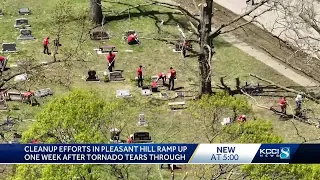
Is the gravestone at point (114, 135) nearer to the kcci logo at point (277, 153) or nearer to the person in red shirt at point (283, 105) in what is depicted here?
the kcci logo at point (277, 153)

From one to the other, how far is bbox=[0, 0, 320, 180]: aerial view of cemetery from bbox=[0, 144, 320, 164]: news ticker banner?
1932 mm

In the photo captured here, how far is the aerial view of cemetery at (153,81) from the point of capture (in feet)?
94.3

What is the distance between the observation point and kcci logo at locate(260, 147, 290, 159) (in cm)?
2447

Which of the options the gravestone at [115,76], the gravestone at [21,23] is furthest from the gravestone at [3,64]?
the gravestone at [21,23]

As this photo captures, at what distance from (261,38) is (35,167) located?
26.4 m

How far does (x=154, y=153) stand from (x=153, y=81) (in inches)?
781

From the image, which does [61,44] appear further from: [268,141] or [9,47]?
[268,141]

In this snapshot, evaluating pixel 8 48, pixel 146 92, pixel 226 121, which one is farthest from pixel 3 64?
pixel 226 121

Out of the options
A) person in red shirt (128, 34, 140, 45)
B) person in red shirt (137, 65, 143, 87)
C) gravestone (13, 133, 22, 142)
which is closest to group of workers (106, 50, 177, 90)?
person in red shirt (137, 65, 143, 87)

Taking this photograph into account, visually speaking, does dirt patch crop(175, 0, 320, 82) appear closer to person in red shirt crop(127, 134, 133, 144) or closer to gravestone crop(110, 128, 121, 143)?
person in red shirt crop(127, 134, 133, 144)

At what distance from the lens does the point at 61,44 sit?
1898 inches

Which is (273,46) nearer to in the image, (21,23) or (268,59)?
(268,59)

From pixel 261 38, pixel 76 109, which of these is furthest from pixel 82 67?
pixel 76 109

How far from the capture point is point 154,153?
24188mm
